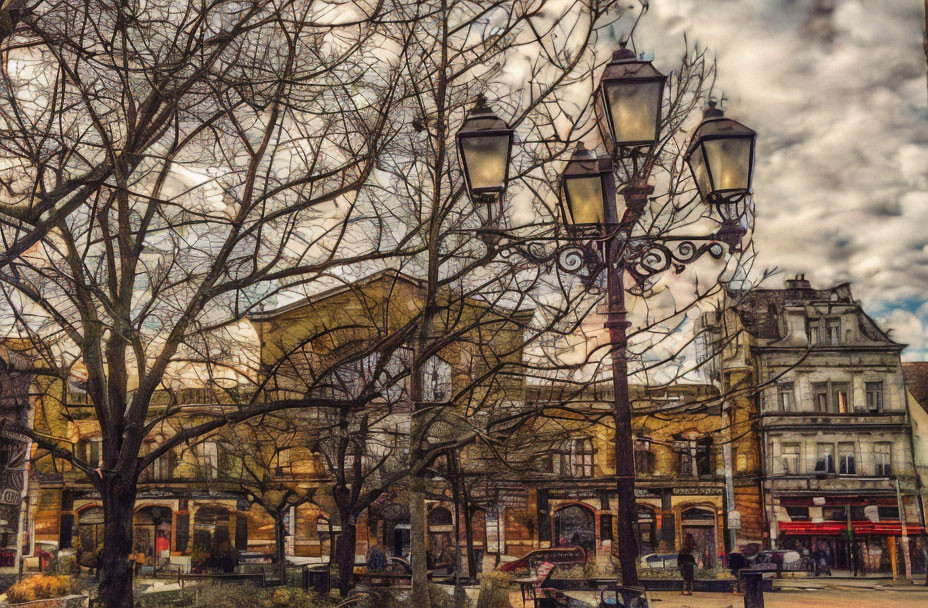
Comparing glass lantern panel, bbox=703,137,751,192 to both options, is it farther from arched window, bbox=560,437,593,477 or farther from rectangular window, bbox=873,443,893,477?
rectangular window, bbox=873,443,893,477

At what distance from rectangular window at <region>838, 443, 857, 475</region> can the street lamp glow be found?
1419 inches

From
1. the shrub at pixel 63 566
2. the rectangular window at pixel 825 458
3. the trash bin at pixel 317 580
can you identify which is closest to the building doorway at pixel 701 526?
the rectangular window at pixel 825 458

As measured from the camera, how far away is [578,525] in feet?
132

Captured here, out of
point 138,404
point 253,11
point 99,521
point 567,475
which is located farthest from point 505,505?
point 253,11

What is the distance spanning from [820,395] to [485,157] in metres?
37.9

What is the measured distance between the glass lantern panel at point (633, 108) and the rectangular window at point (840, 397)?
37484 mm

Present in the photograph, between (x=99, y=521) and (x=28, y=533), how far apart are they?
2980 mm

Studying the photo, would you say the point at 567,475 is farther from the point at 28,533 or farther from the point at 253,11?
the point at 253,11

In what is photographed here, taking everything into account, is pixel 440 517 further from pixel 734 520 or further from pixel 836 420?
pixel 836 420

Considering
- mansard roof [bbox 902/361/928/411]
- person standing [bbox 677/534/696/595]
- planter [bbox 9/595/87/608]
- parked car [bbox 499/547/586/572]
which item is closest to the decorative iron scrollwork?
planter [bbox 9/595/87/608]

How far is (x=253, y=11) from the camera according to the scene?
7.35m

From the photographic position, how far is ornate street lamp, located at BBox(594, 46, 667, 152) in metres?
6.41

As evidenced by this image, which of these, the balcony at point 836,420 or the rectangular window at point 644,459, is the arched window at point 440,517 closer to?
the rectangular window at point 644,459

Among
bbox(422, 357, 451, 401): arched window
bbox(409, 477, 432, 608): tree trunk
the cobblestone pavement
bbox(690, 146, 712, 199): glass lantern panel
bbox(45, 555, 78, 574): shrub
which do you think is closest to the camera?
bbox(690, 146, 712, 199): glass lantern panel
